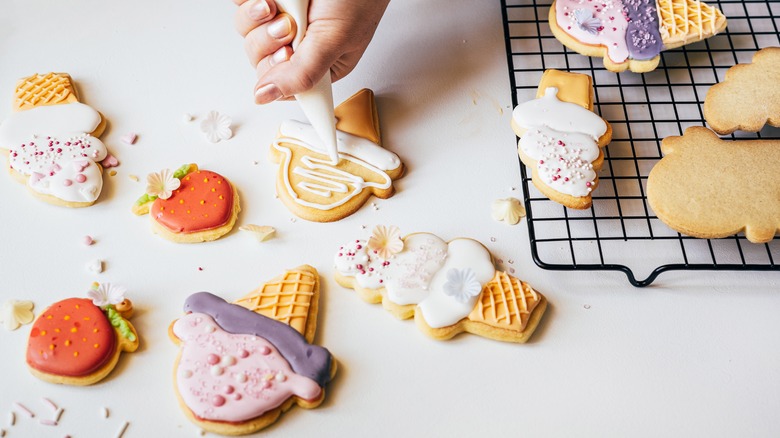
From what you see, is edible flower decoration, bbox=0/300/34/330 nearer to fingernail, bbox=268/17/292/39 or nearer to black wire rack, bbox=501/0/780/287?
fingernail, bbox=268/17/292/39

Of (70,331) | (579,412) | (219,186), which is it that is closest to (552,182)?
(579,412)

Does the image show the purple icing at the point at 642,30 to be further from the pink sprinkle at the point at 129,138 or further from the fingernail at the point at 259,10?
the pink sprinkle at the point at 129,138

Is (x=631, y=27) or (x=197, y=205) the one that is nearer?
(x=197, y=205)

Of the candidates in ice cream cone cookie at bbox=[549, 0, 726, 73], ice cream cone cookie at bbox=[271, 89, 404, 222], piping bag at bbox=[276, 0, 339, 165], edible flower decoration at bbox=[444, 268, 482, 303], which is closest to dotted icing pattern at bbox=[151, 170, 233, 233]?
ice cream cone cookie at bbox=[271, 89, 404, 222]

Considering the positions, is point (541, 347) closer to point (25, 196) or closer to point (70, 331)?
point (70, 331)

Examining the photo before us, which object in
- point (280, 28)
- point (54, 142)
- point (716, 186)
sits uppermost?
point (280, 28)

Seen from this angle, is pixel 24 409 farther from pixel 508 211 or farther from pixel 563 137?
pixel 563 137

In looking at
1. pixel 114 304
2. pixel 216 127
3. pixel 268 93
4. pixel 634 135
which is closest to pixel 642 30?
pixel 634 135
